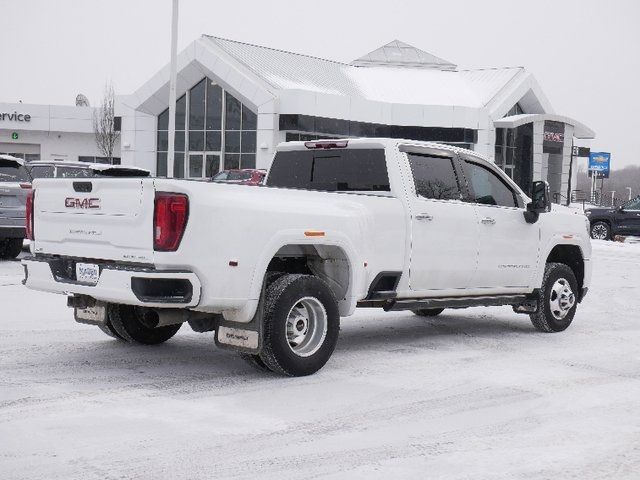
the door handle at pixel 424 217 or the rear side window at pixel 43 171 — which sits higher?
the rear side window at pixel 43 171

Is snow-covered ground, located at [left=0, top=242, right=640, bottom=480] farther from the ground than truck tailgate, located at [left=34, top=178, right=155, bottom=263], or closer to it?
closer to it

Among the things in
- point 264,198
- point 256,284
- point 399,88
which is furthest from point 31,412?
point 399,88

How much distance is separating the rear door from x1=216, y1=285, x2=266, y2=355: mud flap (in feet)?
32.6

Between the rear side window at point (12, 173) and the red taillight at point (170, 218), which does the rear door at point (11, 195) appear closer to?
the rear side window at point (12, 173)

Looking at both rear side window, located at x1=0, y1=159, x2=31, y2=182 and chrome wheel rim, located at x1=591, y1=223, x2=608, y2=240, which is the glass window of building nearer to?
chrome wheel rim, located at x1=591, y1=223, x2=608, y2=240

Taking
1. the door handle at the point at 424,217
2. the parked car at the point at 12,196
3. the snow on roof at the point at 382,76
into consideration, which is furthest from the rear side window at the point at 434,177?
the snow on roof at the point at 382,76

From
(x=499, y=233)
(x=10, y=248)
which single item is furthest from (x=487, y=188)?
(x=10, y=248)

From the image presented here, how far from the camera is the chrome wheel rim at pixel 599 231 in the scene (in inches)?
1259

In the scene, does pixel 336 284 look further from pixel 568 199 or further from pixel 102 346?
pixel 568 199

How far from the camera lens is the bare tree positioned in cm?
6188

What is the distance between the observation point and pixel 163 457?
15.9ft

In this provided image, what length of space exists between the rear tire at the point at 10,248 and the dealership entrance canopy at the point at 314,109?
75.6 feet

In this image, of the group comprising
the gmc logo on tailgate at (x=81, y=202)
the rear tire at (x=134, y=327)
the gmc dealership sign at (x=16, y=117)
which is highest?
the gmc dealership sign at (x=16, y=117)

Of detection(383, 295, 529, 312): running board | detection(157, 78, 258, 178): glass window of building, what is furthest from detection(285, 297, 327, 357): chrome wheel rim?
detection(157, 78, 258, 178): glass window of building
